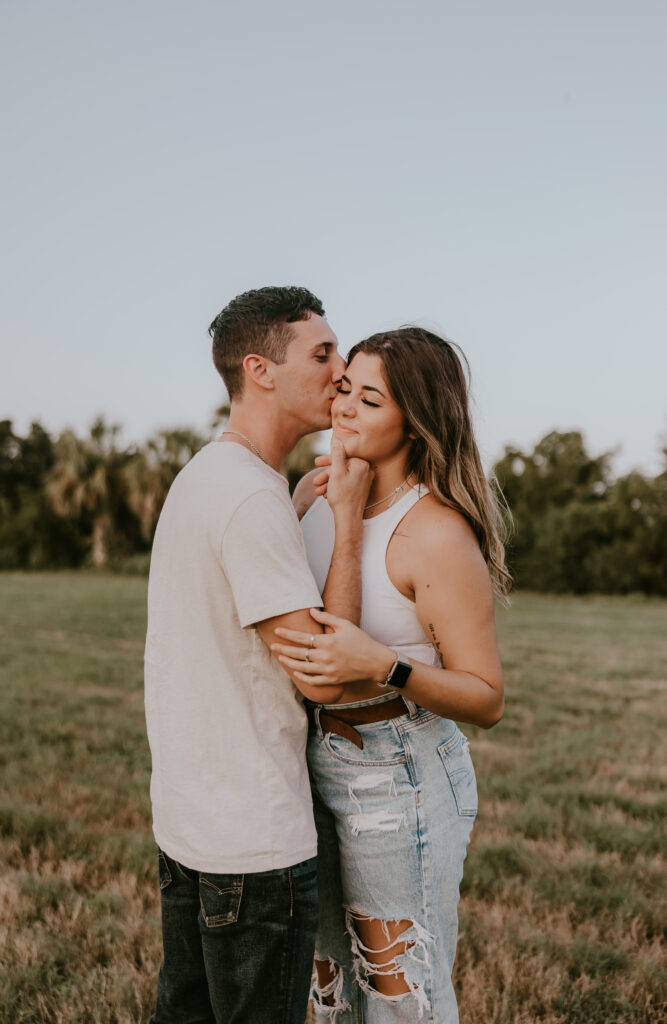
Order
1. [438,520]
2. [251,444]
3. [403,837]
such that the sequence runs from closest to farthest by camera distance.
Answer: [403,837] → [438,520] → [251,444]

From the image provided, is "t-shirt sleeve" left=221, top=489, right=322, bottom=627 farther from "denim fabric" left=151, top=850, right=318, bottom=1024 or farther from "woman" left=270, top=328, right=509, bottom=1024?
"denim fabric" left=151, top=850, right=318, bottom=1024

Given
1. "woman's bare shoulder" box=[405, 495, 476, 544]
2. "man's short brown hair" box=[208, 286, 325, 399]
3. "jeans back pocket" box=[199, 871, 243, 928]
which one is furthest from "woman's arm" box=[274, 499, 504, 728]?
"man's short brown hair" box=[208, 286, 325, 399]

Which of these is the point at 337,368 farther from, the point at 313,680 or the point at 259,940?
the point at 259,940

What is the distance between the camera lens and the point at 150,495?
32.8m

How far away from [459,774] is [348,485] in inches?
35.0

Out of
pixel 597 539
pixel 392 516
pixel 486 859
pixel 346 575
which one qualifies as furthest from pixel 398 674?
pixel 597 539

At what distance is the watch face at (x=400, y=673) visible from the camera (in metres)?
2.11

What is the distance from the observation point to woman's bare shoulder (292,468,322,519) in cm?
301

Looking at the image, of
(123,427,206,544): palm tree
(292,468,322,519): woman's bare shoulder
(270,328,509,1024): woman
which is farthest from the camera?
(123,427,206,544): palm tree

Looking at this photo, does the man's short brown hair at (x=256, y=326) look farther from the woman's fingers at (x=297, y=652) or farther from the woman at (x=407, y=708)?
the woman's fingers at (x=297, y=652)

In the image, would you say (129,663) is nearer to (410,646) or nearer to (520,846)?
(520,846)

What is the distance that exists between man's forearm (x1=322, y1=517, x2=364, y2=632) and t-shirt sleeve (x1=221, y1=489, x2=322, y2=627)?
0.53 ft

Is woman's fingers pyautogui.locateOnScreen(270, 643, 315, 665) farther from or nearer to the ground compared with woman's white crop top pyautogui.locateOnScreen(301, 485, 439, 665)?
nearer to the ground

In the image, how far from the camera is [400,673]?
83.1 inches
